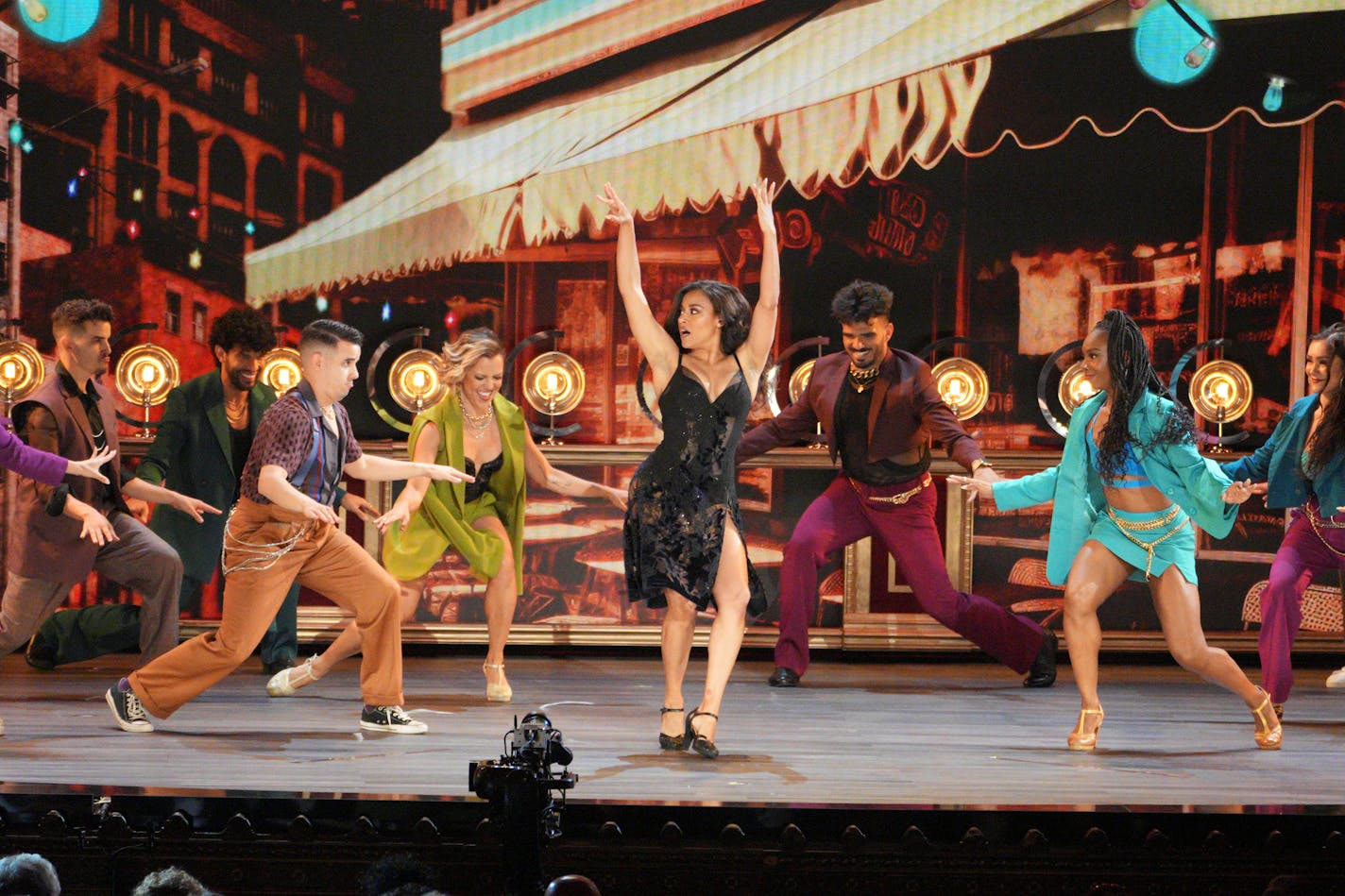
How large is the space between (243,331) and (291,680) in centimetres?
161

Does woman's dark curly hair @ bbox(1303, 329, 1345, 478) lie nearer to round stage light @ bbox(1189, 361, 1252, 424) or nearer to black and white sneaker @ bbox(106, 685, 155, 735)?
round stage light @ bbox(1189, 361, 1252, 424)

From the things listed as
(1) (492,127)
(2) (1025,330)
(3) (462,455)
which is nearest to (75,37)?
(1) (492,127)

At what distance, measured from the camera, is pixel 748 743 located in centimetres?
511

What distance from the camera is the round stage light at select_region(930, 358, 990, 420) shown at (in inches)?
295

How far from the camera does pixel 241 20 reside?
7.66 metres

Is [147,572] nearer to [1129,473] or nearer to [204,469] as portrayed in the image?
[204,469]

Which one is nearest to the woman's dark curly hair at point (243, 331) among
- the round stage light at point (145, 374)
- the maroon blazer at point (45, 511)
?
the maroon blazer at point (45, 511)

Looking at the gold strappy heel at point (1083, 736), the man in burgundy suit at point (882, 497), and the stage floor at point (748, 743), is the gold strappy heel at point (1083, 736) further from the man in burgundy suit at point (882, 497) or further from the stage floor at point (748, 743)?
the man in burgundy suit at point (882, 497)

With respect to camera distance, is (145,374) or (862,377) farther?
(145,374)

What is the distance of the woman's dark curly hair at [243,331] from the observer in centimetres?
648

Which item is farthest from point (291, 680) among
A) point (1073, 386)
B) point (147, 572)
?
point (1073, 386)

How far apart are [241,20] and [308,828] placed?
5.16 metres

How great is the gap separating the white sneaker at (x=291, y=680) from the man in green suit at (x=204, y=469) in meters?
0.60

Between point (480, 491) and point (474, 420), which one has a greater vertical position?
point (474, 420)
